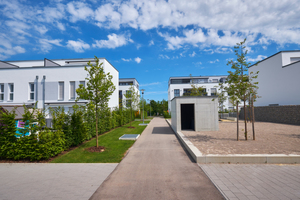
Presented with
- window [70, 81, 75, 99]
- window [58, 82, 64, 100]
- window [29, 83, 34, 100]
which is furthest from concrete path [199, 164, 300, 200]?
window [29, 83, 34, 100]

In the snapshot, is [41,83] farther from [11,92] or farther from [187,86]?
[187,86]

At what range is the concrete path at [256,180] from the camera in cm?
357

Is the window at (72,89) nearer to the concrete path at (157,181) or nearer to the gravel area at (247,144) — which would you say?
the gravel area at (247,144)

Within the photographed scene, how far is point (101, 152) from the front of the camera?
24.7ft

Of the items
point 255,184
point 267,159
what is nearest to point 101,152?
point 255,184

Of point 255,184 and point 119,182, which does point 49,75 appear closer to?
point 119,182

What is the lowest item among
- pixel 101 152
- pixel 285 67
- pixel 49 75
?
pixel 101 152

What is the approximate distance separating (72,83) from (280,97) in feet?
103

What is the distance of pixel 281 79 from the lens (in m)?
25.9

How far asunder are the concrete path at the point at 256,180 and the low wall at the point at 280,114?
17.4m

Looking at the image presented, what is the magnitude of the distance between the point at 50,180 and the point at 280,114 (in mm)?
25624

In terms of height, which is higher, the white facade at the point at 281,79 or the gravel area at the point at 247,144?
the white facade at the point at 281,79

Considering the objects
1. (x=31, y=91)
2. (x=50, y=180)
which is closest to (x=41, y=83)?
→ (x=31, y=91)

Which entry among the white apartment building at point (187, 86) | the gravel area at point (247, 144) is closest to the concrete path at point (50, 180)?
the gravel area at point (247, 144)
